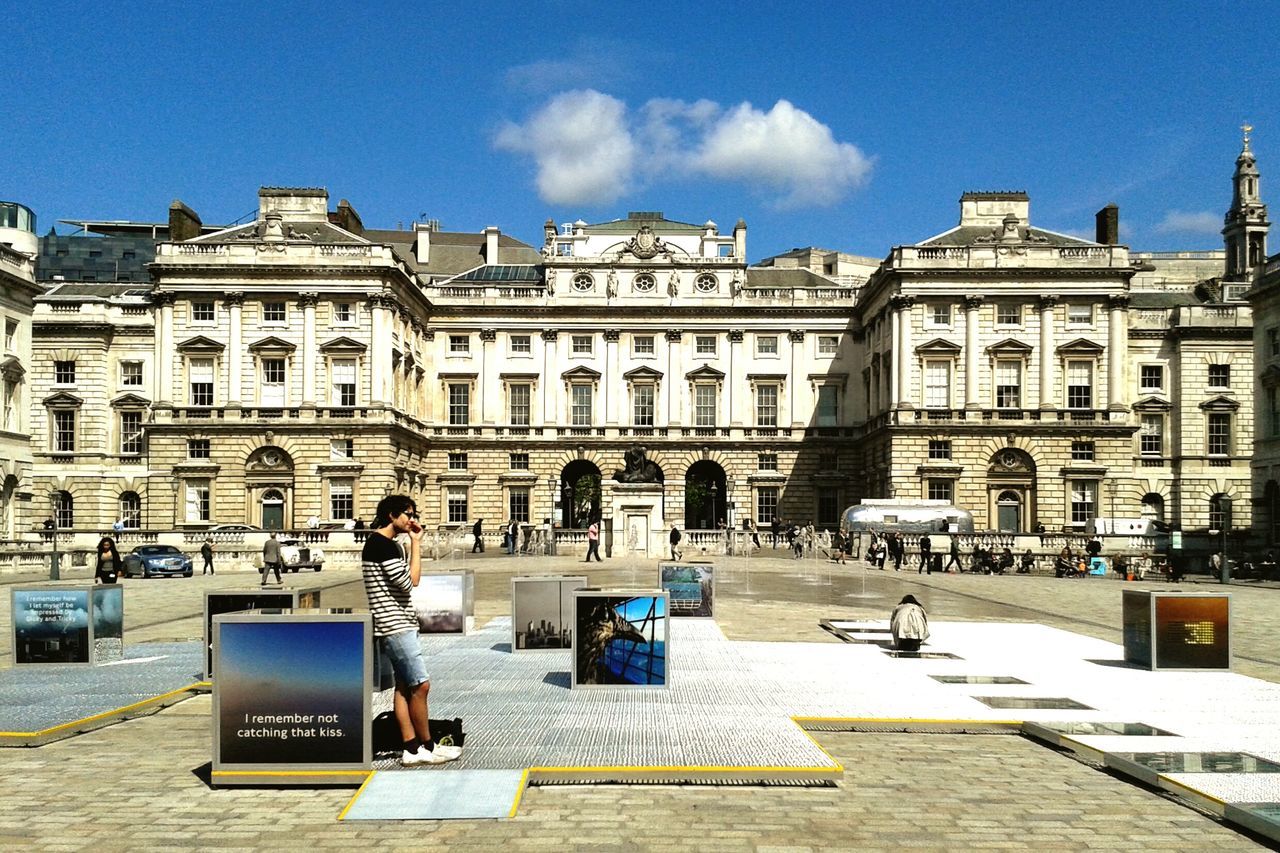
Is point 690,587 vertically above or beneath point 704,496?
above

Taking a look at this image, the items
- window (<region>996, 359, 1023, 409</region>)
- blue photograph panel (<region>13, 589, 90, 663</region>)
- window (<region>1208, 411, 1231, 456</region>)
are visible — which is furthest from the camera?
window (<region>1208, 411, 1231, 456</region>)

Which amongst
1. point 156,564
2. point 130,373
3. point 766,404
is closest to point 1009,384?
point 766,404

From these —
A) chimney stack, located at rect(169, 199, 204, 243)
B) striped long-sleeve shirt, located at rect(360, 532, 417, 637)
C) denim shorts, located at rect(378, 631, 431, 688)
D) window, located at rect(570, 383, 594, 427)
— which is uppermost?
chimney stack, located at rect(169, 199, 204, 243)

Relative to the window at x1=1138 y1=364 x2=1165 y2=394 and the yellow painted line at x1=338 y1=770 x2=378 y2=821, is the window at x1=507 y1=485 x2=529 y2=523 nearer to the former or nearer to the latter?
the window at x1=1138 y1=364 x2=1165 y2=394

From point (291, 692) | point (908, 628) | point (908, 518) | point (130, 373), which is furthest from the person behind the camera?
point (130, 373)

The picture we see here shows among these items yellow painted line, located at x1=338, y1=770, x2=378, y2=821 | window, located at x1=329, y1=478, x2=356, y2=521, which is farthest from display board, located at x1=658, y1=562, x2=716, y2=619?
window, located at x1=329, y1=478, x2=356, y2=521

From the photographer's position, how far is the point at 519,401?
6806cm

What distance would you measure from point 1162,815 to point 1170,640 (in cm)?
797

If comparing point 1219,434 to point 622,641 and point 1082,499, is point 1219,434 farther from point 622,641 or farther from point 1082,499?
point 622,641

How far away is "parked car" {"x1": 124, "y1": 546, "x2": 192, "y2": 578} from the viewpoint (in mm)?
39844

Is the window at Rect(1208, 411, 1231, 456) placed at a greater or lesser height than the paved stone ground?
greater

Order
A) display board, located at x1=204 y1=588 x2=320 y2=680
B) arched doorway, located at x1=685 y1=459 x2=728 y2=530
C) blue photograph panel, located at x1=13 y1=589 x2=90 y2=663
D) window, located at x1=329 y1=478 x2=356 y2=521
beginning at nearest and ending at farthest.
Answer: display board, located at x1=204 y1=588 x2=320 y2=680 < blue photograph panel, located at x1=13 y1=589 x2=90 y2=663 < window, located at x1=329 y1=478 x2=356 y2=521 < arched doorway, located at x1=685 y1=459 x2=728 y2=530

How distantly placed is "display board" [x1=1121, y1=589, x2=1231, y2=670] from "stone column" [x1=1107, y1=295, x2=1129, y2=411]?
44900 mm

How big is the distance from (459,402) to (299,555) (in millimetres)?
25889
